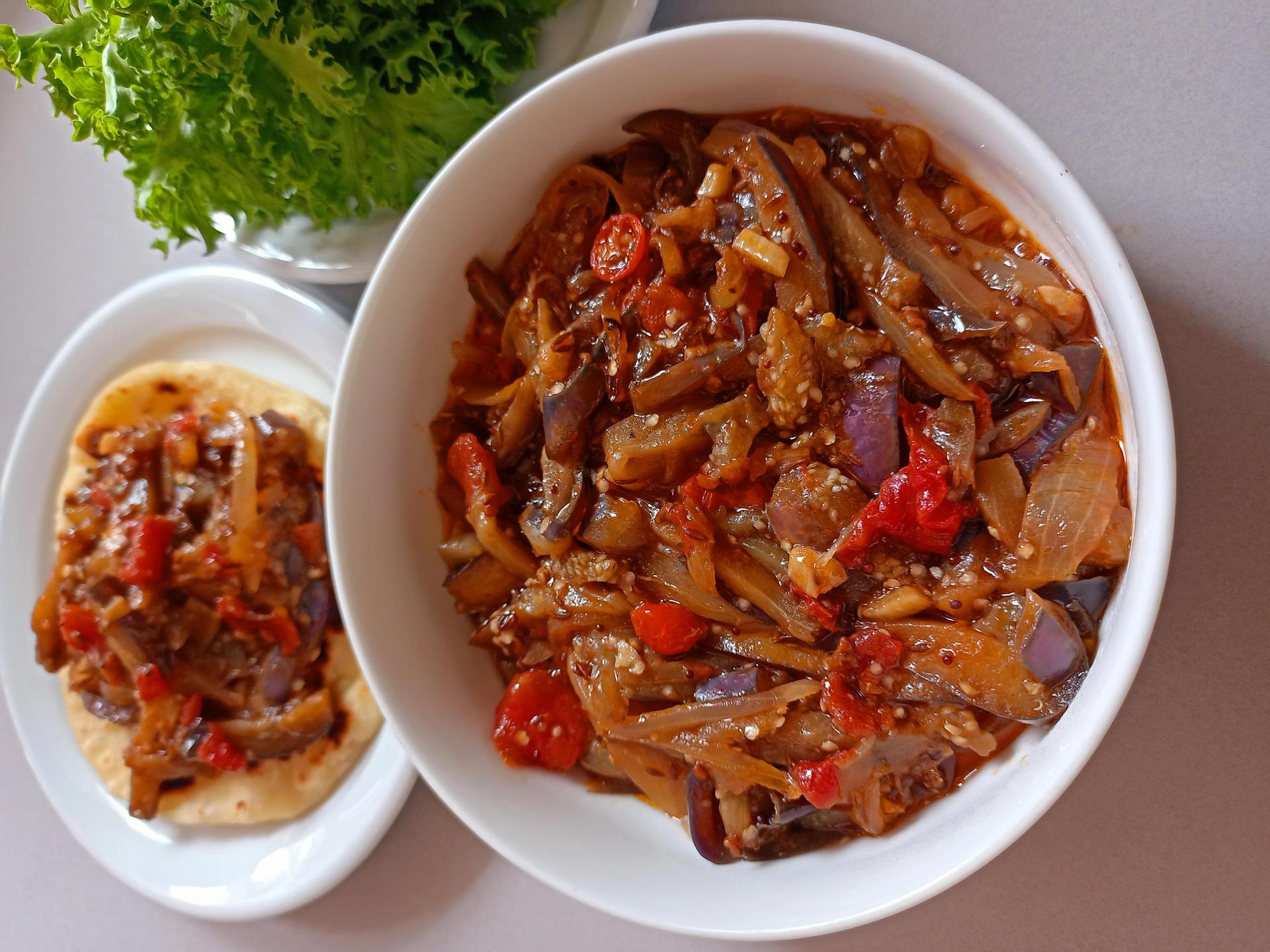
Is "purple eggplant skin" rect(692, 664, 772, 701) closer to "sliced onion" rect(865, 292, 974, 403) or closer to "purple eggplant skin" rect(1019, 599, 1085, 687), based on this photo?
"purple eggplant skin" rect(1019, 599, 1085, 687)

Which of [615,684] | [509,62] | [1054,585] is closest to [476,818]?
[615,684]

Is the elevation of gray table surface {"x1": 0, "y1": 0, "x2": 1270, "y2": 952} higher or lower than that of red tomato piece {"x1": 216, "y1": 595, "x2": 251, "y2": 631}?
higher


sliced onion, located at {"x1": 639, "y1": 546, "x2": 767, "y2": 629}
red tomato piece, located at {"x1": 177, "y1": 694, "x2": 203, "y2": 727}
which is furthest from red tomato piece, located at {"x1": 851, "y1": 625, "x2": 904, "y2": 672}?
red tomato piece, located at {"x1": 177, "y1": 694, "x2": 203, "y2": 727}

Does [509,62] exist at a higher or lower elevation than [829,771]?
higher

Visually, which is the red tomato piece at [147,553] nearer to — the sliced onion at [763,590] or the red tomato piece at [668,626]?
the red tomato piece at [668,626]

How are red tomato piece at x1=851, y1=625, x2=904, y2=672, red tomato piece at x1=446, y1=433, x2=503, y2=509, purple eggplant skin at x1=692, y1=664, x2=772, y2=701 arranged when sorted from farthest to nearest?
1. red tomato piece at x1=446, y1=433, x2=503, y2=509
2. purple eggplant skin at x1=692, y1=664, x2=772, y2=701
3. red tomato piece at x1=851, y1=625, x2=904, y2=672

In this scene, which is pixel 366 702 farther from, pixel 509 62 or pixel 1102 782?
pixel 1102 782
